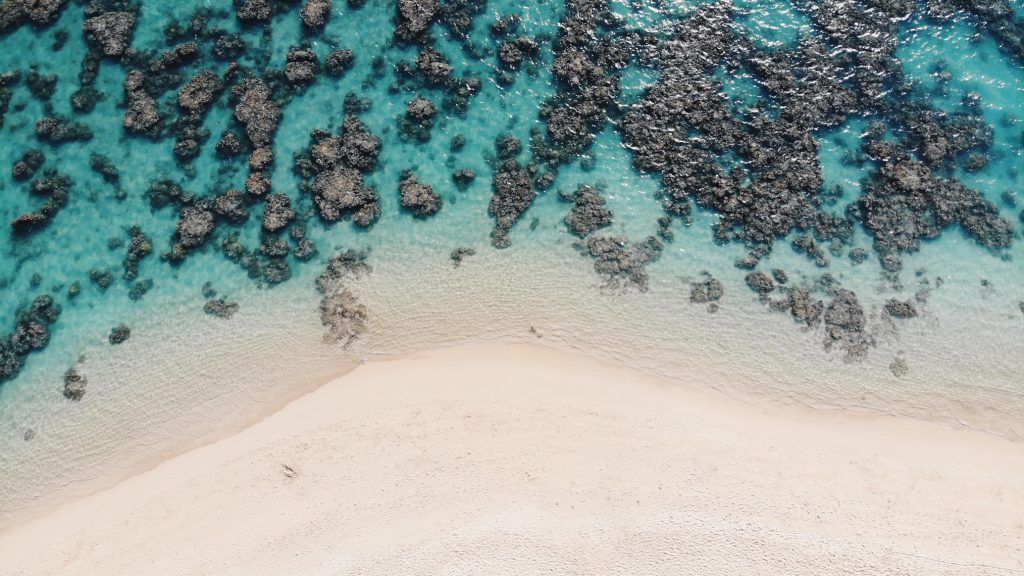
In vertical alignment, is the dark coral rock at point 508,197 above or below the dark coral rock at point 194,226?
above

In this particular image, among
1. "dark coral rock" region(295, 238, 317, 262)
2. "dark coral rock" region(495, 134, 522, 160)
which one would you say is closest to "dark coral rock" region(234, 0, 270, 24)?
"dark coral rock" region(295, 238, 317, 262)

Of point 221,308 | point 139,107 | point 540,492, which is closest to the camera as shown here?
point 540,492

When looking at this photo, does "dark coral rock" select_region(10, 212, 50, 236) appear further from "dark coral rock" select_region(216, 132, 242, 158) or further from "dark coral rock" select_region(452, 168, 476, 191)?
"dark coral rock" select_region(452, 168, 476, 191)

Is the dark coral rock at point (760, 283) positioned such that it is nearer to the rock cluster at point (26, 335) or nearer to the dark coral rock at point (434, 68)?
the dark coral rock at point (434, 68)

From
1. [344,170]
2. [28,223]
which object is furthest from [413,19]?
[28,223]

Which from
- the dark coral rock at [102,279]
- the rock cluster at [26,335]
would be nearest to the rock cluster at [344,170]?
the dark coral rock at [102,279]

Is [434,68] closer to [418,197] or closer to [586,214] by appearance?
[418,197]
